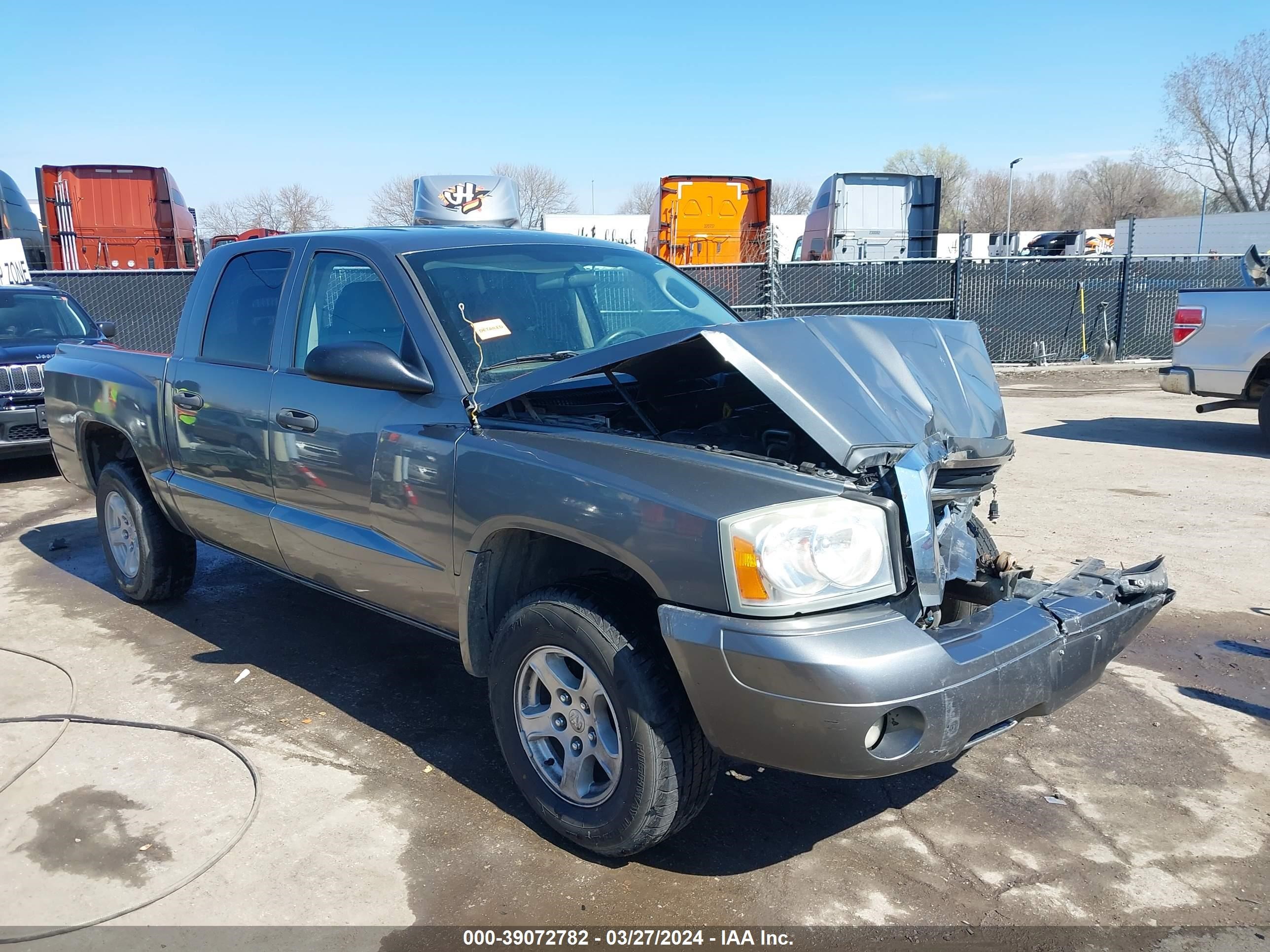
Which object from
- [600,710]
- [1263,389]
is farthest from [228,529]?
[1263,389]

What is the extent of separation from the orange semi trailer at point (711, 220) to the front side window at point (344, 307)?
15172 millimetres

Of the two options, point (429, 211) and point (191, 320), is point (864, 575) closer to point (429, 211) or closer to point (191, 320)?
point (191, 320)

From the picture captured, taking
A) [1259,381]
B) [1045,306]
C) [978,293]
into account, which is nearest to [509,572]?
[1259,381]

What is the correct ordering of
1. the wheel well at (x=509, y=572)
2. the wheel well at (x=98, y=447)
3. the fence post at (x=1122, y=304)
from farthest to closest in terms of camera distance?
the fence post at (x=1122, y=304)
the wheel well at (x=98, y=447)
the wheel well at (x=509, y=572)

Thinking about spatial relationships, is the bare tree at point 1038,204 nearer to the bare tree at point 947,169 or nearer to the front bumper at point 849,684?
the bare tree at point 947,169

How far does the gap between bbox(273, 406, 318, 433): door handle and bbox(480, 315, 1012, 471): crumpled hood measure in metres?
0.95

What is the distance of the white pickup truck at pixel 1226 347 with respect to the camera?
9.43 metres

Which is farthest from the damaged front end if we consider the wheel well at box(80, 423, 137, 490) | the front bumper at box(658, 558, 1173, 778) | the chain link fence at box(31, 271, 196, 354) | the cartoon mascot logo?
the cartoon mascot logo

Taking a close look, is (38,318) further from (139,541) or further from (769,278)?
(769,278)

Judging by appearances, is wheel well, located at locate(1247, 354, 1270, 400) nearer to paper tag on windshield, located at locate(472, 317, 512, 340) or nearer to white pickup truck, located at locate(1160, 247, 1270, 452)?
white pickup truck, located at locate(1160, 247, 1270, 452)

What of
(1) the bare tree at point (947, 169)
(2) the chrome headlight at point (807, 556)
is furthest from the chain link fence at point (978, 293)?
(1) the bare tree at point (947, 169)

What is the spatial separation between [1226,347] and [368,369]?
9182 mm

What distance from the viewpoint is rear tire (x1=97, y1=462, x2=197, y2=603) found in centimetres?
536

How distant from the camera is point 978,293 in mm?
17469
